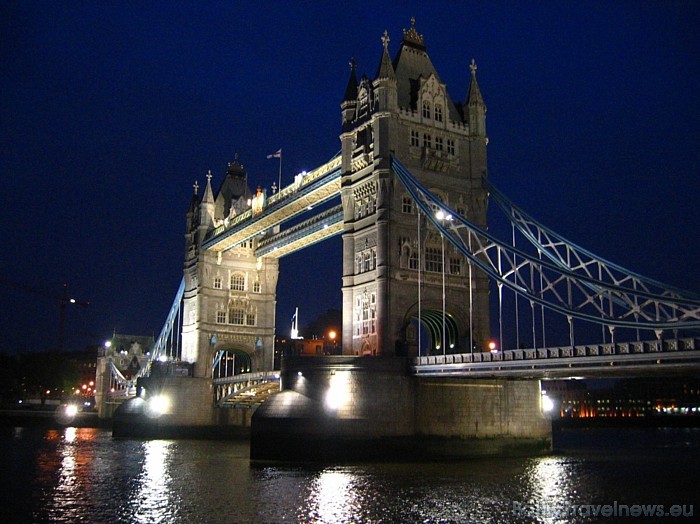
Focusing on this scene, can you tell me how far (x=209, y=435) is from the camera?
224 ft

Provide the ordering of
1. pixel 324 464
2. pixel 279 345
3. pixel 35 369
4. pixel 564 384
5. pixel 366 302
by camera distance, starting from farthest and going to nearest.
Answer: pixel 564 384, pixel 279 345, pixel 35 369, pixel 366 302, pixel 324 464

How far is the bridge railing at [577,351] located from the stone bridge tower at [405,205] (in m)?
5.94

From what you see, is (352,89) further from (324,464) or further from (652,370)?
(652,370)

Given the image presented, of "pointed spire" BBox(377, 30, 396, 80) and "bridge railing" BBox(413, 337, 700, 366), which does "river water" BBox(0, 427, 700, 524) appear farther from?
"pointed spire" BBox(377, 30, 396, 80)

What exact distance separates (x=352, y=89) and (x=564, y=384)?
510 feet

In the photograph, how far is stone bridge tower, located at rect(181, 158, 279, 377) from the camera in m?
→ 74.1

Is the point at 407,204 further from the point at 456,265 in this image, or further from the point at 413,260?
the point at 456,265

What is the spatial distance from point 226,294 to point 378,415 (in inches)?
1483

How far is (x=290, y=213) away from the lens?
62.7m

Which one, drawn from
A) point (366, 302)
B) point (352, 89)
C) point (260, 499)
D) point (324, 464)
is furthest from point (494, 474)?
point (352, 89)

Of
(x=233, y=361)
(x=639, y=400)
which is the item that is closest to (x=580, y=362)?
(x=233, y=361)

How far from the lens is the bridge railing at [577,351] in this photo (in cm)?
2804

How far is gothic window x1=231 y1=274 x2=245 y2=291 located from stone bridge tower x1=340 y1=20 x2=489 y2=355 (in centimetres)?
2918

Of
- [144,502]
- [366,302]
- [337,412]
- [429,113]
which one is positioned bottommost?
[144,502]
